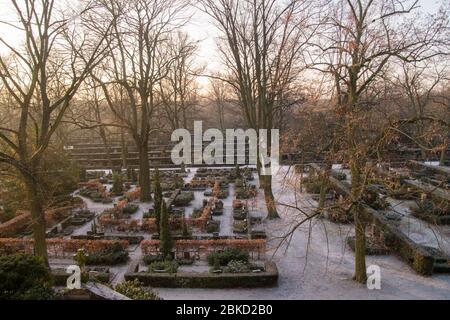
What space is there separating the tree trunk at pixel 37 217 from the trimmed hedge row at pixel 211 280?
3.25 m

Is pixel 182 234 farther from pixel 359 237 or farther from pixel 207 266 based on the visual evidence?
pixel 359 237

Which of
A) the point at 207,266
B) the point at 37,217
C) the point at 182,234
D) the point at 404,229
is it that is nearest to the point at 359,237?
the point at 207,266

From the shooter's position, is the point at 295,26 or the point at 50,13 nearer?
the point at 50,13

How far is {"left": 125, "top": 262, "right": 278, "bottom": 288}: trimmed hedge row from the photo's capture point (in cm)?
1273

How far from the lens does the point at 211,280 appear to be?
41.9ft

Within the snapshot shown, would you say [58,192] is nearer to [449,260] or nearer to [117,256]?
[117,256]

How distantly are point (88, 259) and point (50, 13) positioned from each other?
333 inches

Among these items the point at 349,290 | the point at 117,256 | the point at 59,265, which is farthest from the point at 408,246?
the point at 59,265

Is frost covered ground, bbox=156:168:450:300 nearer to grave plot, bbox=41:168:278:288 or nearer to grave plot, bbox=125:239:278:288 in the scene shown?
grave plot, bbox=125:239:278:288

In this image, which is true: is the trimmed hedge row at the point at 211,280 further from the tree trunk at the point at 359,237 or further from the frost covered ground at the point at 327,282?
the tree trunk at the point at 359,237

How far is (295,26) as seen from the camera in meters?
17.0

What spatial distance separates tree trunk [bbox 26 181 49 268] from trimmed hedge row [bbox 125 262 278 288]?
325 cm

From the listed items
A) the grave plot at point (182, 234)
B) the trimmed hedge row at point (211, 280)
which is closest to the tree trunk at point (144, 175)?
the grave plot at point (182, 234)

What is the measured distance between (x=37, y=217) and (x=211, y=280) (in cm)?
586
